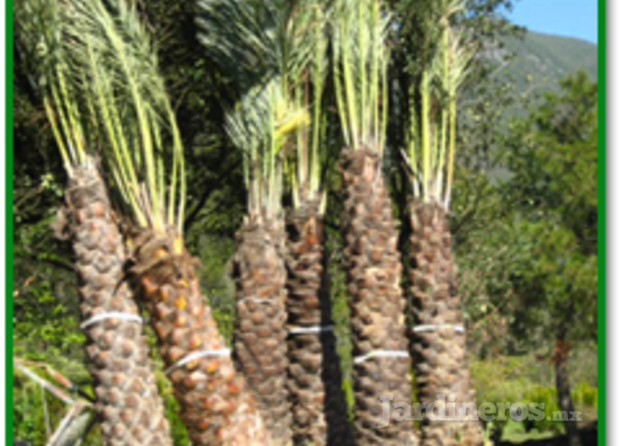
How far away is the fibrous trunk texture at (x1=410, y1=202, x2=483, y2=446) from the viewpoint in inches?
365

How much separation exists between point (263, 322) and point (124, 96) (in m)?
2.84

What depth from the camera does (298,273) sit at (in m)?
9.82

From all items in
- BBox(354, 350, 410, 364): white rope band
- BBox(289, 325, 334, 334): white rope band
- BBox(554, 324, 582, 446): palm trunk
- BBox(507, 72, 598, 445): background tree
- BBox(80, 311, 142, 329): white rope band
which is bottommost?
BBox(554, 324, 582, 446): palm trunk

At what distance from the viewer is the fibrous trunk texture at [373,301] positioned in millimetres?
9000

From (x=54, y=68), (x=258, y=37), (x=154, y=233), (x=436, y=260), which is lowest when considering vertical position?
(x=436, y=260)

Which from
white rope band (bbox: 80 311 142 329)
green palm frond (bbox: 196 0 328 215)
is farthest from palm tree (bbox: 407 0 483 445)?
white rope band (bbox: 80 311 142 329)

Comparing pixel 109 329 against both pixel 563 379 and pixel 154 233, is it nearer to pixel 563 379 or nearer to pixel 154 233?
pixel 154 233

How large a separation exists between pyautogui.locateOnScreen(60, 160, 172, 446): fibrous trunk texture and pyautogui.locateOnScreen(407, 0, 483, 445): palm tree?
3059 mm

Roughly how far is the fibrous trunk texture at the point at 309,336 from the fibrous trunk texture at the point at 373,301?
52 cm

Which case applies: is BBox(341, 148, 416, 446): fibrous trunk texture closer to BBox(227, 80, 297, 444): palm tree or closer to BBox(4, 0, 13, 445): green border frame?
BBox(227, 80, 297, 444): palm tree

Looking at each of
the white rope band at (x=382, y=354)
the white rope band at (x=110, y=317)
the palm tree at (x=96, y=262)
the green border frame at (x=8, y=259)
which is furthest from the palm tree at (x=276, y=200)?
the green border frame at (x=8, y=259)

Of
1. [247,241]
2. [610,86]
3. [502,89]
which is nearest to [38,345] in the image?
[247,241]

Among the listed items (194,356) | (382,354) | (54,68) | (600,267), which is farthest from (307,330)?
(600,267)

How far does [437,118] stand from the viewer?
415 inches
